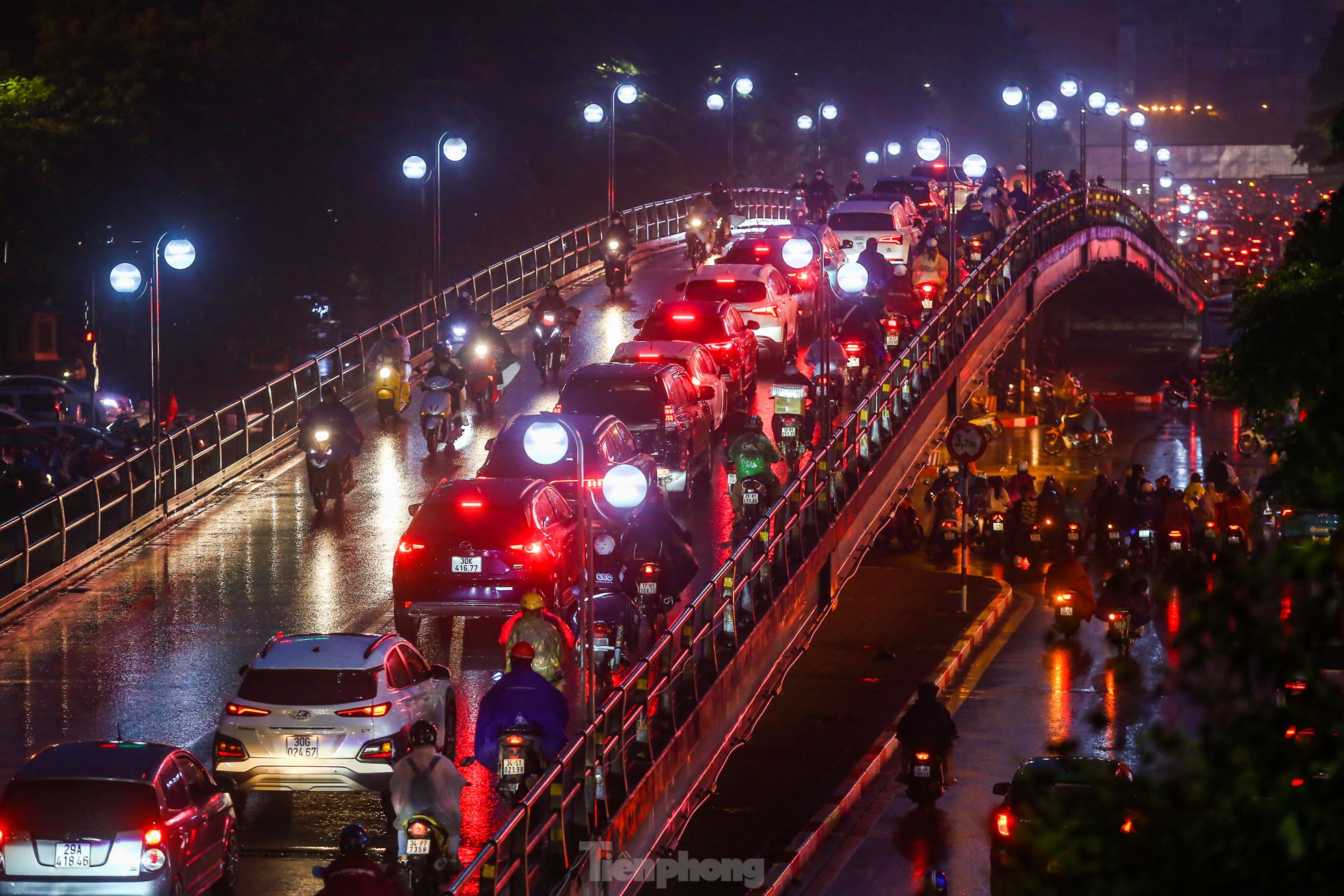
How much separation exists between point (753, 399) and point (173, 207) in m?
19.1

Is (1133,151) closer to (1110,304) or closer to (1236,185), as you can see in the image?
(1236,185)

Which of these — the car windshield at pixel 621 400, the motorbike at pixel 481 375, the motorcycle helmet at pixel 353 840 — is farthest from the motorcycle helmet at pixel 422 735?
the motorbike at pixel 481 375

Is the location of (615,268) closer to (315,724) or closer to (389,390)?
(389,390)

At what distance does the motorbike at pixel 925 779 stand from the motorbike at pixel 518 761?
26.1ft

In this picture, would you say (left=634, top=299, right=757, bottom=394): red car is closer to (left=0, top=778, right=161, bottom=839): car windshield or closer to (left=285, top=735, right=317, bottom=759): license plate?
(left=285, top=735, right=317, bottom=759): license plate

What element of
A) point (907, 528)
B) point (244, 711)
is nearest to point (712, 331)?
point (907, 528)

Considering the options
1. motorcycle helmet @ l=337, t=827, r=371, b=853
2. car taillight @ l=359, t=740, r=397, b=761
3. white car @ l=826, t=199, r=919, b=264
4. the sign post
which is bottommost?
car taillight @ l=359, t=740, r=397, b=761

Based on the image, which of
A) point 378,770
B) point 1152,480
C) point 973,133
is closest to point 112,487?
point 378,770

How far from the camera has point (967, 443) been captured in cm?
3072

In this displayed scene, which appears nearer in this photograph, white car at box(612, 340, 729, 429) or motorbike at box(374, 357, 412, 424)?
white car at box(612, 340, 729, 429)

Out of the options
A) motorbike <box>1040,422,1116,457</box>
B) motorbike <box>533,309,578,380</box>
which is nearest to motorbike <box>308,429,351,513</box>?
motorbike <box>533,309,578,380</box>

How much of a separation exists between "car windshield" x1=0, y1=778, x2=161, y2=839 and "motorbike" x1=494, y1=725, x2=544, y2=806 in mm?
2541

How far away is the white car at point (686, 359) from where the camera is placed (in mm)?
30562

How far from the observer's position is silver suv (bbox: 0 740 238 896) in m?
13.6
